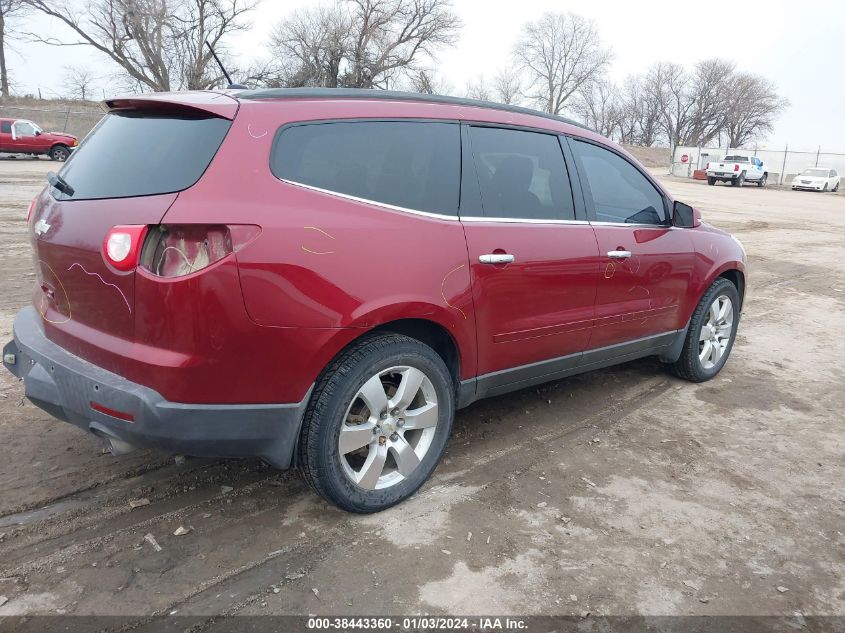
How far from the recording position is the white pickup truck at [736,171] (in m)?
38.2

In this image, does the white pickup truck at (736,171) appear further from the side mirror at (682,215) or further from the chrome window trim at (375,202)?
the chrome window trim at (375,202)

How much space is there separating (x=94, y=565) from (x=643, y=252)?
326 cm

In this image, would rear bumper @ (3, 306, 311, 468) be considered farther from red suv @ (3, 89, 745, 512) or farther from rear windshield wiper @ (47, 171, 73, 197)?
rear windshield wiper @ (47, 171, 73, 197)

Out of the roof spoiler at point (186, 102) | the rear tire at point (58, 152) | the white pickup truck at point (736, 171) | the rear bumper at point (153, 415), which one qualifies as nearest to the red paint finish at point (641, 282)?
the rear bumper at point (153, 415)

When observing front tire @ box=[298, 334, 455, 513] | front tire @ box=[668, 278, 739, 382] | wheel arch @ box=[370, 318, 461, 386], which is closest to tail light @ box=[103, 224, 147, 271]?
front tire @ box=[298, 334, 455, 513]

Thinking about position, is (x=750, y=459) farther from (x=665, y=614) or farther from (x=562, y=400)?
(x=665, y=614)

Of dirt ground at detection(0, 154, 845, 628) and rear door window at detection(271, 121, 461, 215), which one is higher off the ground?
rear door window at detection(271, 121, 461, 215)

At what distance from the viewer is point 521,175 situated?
3.46 meters

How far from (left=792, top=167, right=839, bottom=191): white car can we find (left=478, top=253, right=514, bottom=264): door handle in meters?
42.7

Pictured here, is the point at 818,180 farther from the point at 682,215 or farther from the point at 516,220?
the point at 516,220

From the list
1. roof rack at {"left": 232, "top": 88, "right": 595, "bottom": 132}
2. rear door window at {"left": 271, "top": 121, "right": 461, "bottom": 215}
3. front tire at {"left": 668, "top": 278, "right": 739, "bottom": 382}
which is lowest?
front tire at {"left": 668, "top": 278, "right": 739, "bottom": 382}

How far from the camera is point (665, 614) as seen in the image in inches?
94.6

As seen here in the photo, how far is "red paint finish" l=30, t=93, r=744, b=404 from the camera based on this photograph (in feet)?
7.68

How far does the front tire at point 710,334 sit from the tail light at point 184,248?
3.47 metres
